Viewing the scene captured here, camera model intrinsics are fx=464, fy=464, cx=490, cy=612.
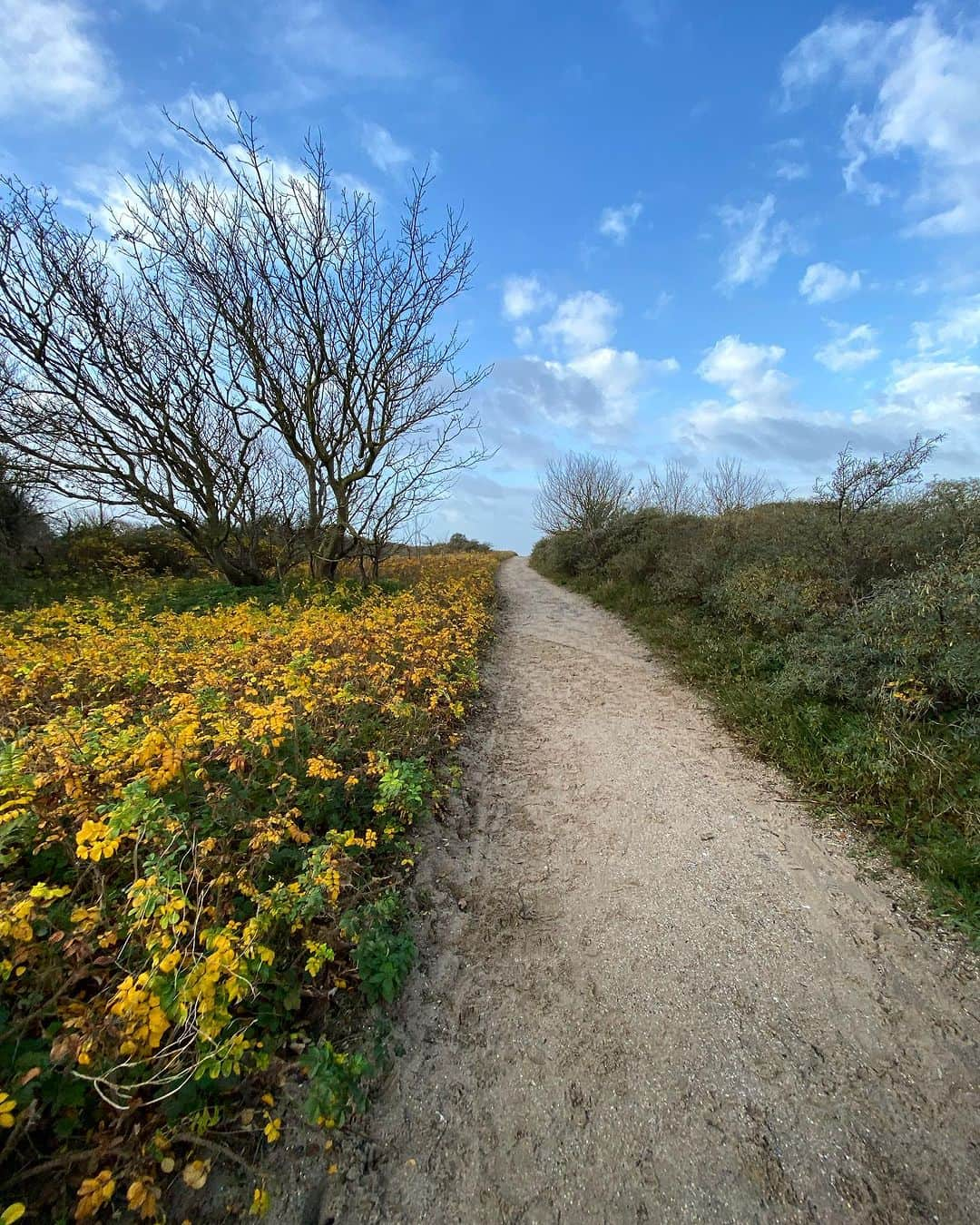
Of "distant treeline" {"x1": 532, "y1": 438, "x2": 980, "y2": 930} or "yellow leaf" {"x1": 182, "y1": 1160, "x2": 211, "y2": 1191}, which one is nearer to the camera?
"yellow leaf" {"x1": 182, "y1": 1160, "x2": 211, "y2": 1191}

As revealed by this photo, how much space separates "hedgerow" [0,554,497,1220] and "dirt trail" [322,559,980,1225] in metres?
0.34

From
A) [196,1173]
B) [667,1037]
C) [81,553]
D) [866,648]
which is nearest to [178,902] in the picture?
[196,1173]

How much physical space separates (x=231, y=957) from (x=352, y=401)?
419 inches

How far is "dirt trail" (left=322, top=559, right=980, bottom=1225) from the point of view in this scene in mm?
1527

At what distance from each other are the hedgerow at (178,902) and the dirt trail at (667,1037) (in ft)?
1.12

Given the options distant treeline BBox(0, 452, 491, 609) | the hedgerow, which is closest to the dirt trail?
the hedgerow

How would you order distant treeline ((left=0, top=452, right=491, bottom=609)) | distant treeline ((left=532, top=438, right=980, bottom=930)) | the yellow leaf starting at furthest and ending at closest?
distant treeline ((left=0, top=452, right=491, bottom=609))
distant treeline ((left=532, top=438, right=980, bottom=930))
the yellow leaf

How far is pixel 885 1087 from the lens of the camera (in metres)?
1.77

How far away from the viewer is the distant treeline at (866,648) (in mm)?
3107

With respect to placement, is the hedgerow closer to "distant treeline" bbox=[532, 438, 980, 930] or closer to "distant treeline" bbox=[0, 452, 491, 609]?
"distant treeline" bbox=[532, 438, 980, 930]

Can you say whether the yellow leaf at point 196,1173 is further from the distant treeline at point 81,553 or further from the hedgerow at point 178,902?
the distant treeline at point 81,553

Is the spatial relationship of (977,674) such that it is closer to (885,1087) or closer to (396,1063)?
(885,1087)

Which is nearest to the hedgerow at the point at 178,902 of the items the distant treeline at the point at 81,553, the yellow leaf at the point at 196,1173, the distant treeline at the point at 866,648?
the yellow leaf at the point at 196,1173

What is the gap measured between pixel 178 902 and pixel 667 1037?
2.03m
